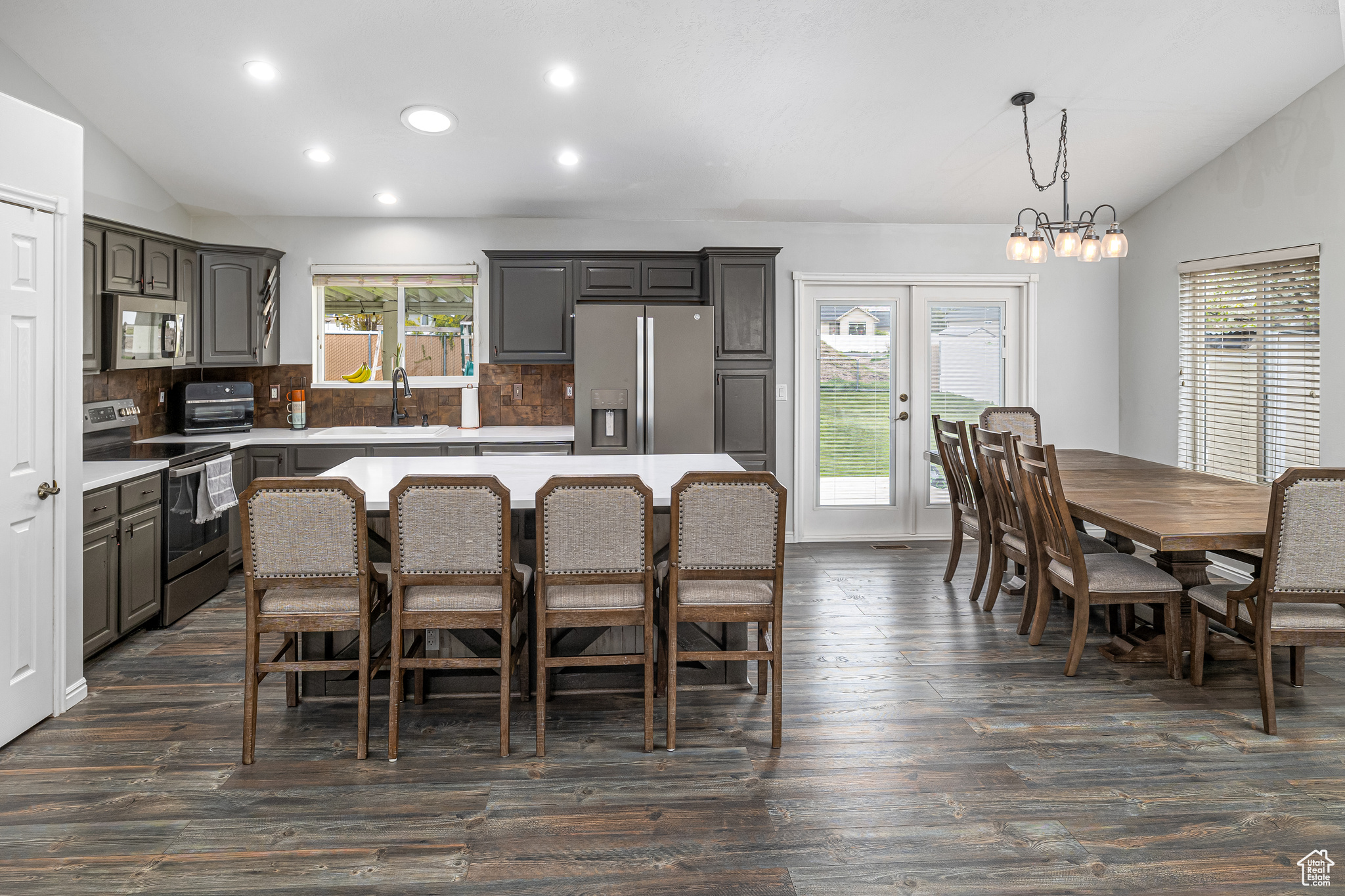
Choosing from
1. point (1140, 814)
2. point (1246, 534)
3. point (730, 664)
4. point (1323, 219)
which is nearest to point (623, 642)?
point (730, 664)

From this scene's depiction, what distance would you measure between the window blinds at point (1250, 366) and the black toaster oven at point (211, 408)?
6.46 meters

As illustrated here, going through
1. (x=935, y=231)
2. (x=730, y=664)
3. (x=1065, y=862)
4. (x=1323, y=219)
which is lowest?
(x=1065, y=862)

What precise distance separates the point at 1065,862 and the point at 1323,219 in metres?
4.01

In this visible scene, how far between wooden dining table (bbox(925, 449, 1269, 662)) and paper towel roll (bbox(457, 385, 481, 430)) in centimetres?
392

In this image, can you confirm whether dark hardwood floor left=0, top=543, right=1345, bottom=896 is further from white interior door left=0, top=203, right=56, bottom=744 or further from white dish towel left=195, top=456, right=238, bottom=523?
→ white dish towel left=195, top=456, right=238, bottom=523

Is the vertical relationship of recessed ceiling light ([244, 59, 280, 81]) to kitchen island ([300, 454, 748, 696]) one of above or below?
above

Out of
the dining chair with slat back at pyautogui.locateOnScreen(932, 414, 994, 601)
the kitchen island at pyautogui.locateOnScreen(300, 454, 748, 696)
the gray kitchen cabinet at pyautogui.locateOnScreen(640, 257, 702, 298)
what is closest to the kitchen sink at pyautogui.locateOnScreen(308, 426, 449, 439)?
the gray kitchen cabinet at pyautogui.locateOnScreen(640, 257, 702, 298)

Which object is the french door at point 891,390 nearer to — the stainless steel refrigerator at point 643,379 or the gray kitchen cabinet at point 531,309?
the stainless steel refrigerator at point 643,379

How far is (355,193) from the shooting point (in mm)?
5297

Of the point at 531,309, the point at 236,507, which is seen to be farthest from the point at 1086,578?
the point at 236,507

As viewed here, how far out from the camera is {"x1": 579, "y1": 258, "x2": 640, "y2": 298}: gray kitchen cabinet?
5.46 metres

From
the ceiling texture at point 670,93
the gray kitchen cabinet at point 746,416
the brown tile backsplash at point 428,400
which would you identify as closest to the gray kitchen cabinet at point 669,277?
the ceiling texture at point 670,93

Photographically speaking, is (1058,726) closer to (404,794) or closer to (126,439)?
(404,794)

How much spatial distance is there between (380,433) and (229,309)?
1283 millimetres
